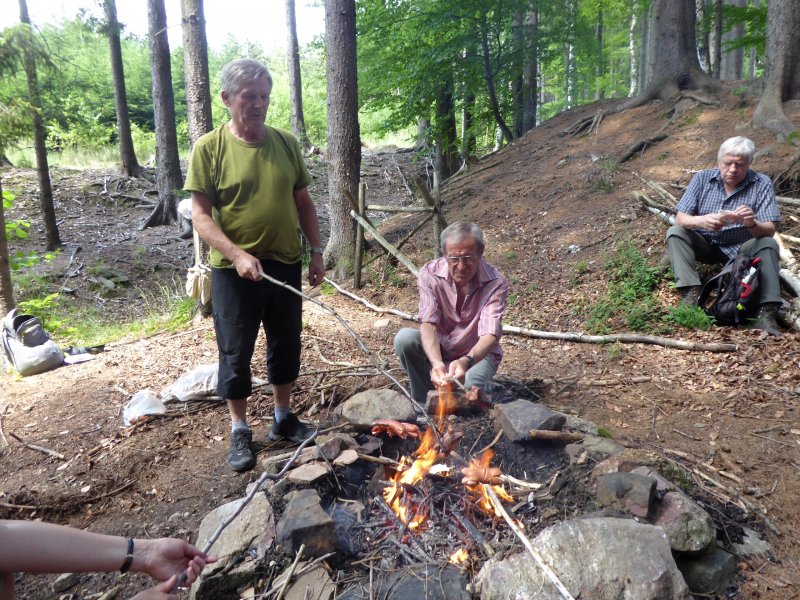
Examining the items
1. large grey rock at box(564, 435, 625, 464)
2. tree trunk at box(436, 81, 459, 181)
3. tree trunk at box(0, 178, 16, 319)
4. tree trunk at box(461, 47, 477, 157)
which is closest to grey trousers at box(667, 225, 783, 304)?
large grey rock at box(564, 435, 625, 464)

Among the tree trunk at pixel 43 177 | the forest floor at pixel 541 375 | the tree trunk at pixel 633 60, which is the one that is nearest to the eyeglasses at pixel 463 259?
the forest floor at pixel 541 375

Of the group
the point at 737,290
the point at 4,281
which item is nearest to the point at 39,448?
the point at 4,281

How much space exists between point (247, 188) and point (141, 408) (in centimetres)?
204

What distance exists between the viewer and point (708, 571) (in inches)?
78.5

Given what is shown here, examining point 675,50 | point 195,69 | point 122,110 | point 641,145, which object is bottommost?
point 641,145

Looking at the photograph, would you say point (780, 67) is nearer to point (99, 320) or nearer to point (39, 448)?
point (39, 448)

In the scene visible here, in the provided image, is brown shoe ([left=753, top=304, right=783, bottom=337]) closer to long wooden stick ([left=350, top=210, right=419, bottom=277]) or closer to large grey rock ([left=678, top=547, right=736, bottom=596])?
large grey rock ([left=678, top=547, right=736, bottom=596])

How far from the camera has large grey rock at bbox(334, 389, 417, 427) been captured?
3139 mm

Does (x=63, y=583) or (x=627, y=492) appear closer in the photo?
(x=627, y=492)

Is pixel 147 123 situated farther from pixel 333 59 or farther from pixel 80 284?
pixel 333 59

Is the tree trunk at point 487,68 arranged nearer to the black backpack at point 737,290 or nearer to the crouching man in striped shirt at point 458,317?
the black backpack at point 737,290

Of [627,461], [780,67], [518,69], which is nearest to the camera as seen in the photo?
[627,461]

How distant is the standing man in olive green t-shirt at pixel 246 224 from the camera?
2764 mm

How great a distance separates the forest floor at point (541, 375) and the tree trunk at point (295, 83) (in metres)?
8.47
